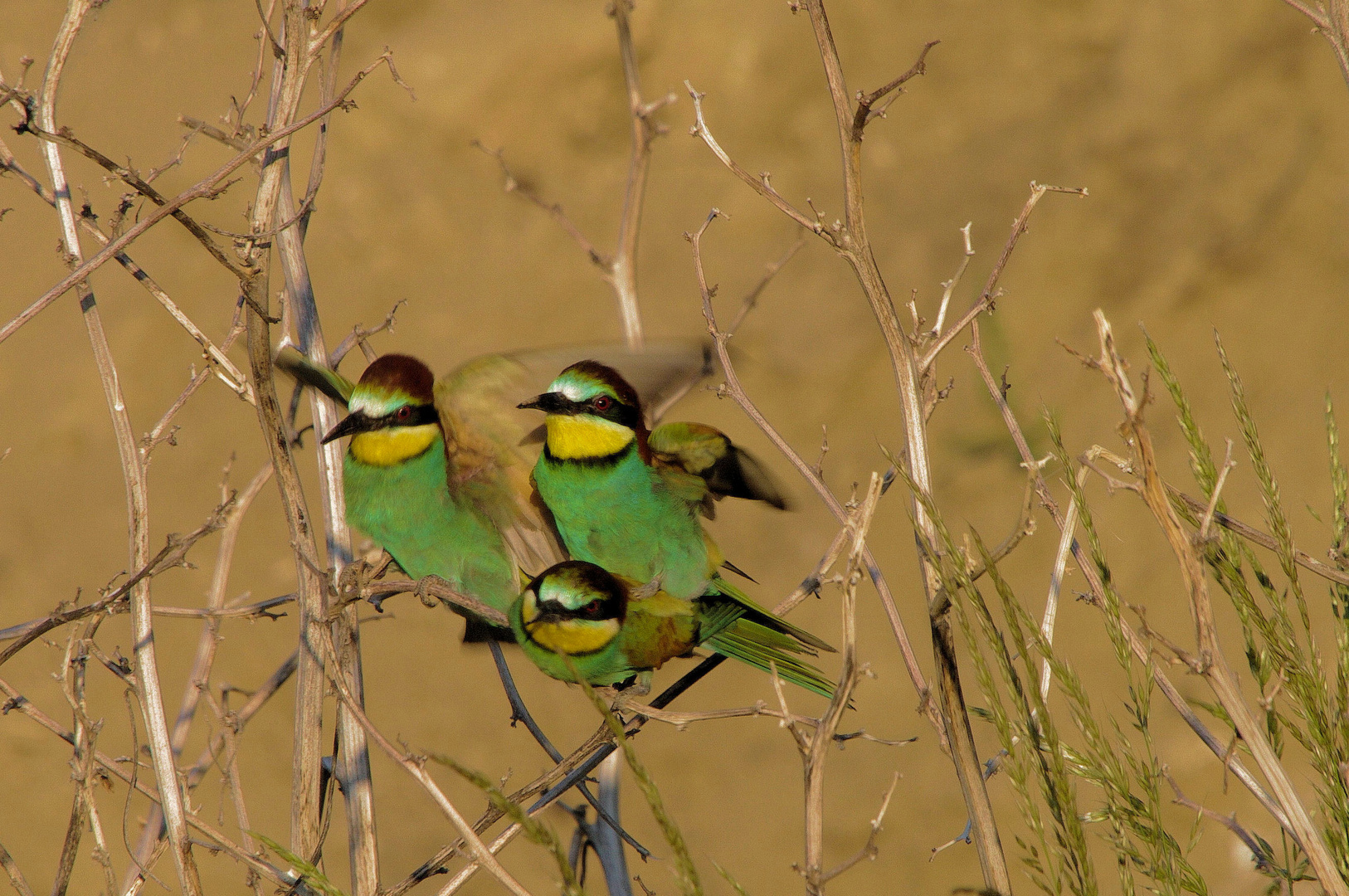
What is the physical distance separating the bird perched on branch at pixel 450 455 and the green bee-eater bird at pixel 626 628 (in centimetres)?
26

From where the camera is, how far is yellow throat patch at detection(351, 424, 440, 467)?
1.82 metres

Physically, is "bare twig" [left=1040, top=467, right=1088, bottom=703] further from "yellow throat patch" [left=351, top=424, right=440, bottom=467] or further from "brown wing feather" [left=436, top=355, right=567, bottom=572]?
"yellow throat patch" [left=351, top=424, right=440, bottom=467]

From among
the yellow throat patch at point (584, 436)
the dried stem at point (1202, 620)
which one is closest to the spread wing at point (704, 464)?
the yellow throat patch at point (584, 436)

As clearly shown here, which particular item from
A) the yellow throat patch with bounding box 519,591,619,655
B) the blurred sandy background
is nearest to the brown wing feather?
the yellow throat patch with bounding box 519,591,619,655

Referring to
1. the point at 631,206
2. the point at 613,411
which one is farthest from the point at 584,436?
the point at 631,206

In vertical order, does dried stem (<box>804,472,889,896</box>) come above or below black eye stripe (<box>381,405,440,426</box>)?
below

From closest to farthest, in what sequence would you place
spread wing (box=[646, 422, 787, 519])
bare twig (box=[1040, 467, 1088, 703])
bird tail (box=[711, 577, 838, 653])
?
bare twig (box=[1040, 467, 1088, 703])
bird tail (box=[711, 577, 838, 653])
spread wing (box=[646, 422, 787, 519])

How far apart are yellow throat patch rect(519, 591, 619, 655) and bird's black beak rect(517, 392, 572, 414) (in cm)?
33

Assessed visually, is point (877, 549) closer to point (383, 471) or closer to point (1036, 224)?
point (1036, 224)


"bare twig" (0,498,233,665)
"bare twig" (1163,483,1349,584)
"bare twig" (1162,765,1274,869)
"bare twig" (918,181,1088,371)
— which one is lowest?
"bare twig" (1162,765,1274,869)

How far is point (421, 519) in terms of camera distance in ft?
6.06

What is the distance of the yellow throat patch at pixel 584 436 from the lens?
185 cm

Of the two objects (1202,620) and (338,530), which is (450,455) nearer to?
(338,530)

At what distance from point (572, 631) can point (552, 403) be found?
398mm
